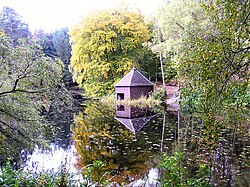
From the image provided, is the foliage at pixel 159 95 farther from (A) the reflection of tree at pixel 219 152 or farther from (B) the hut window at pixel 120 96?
(A) the reflection of tree at pixel 219 152

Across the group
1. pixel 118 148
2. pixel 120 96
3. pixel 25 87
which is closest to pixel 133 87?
pixel 120 96

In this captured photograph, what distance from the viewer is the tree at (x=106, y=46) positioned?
24.8 meters

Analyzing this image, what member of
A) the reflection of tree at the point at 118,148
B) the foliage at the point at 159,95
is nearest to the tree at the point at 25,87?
the reflection of tree at the point at 118,148

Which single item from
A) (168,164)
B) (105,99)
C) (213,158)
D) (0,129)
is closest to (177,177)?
(168,164)

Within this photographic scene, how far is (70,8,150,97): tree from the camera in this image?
2484 cm

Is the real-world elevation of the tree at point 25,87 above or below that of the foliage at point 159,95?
above

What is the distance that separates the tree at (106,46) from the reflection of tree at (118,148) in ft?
47.2

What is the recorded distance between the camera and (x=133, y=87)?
21.0 meters

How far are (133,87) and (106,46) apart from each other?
578 cm

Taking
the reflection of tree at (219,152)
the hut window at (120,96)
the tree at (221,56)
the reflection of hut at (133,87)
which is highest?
the tree at (221,56)

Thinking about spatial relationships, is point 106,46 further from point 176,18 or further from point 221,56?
point 221,56

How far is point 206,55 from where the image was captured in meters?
3.00

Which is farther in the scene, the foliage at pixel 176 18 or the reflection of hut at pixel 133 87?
the reflection of hut at pixel 133 87

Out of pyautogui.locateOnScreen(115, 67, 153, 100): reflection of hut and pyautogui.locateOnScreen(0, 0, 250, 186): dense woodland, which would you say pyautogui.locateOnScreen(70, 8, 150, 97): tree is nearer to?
pyautogui.locateOnScreen(115, 67, 153, 100): reflection of hut
